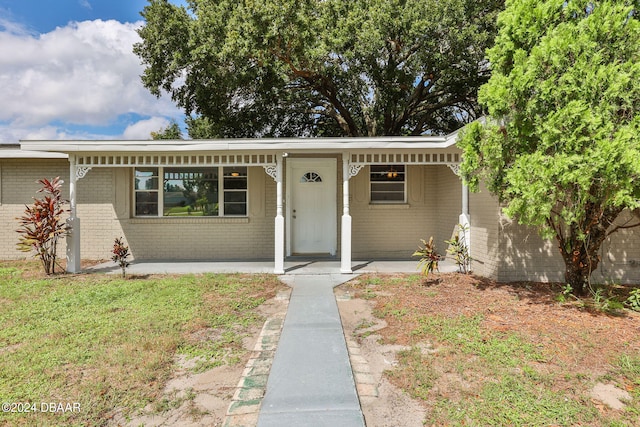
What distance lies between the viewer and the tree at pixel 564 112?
3.69 meters

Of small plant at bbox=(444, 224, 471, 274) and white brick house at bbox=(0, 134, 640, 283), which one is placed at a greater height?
white brick house at bbox=(0, 134, 640, 283)

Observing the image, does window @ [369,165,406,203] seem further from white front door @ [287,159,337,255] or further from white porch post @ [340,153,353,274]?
white porch post @ [340,153,353,274]

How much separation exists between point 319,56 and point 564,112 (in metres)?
8.23

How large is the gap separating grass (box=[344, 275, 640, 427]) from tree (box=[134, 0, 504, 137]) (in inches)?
341

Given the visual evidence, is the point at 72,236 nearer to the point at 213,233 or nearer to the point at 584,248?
the point at 213,233

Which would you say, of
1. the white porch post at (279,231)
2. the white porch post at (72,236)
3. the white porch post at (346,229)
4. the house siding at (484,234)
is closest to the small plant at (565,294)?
the house siding at (484,234)

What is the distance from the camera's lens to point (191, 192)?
27.9ft

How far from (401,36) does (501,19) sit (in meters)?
7.46

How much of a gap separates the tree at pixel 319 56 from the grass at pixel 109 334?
24.6 ft

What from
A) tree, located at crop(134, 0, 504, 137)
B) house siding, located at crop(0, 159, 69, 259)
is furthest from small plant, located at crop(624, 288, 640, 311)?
house siding, located at crop(0, 159, 69, 259)

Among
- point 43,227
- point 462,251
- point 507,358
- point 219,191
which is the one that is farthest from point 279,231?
point 43,227

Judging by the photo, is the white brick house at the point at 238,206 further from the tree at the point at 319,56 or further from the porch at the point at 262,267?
the tree at the point at 319,56

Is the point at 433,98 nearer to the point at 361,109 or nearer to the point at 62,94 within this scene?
the point at 361,109

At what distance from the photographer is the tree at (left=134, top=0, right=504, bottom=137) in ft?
33.8
